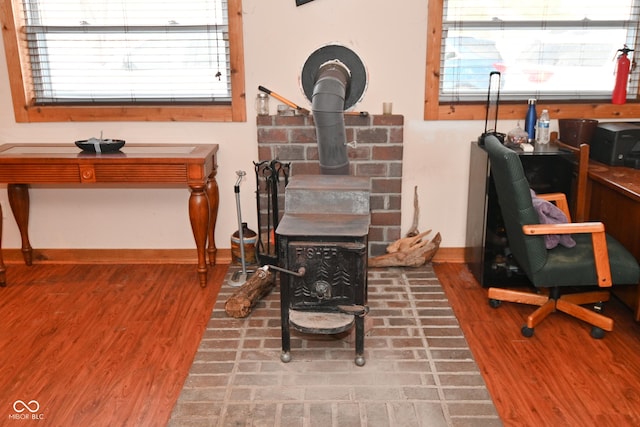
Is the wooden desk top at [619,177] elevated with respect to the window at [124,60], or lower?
lower

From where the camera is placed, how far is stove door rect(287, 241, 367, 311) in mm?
2742

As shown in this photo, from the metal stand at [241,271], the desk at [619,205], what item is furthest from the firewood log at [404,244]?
the desk at [619,205]

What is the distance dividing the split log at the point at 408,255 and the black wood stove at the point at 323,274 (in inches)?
40.8

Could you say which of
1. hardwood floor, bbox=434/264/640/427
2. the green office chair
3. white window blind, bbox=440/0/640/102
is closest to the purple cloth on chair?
the green office chair

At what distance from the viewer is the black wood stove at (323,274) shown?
2733 mm

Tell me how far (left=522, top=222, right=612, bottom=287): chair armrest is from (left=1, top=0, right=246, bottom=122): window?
1.98 m

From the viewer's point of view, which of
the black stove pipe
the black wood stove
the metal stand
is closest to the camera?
the black wood stove

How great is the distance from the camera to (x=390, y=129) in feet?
12.6

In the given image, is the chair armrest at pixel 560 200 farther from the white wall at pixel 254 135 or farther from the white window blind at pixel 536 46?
the white window blind at pixel 536 46

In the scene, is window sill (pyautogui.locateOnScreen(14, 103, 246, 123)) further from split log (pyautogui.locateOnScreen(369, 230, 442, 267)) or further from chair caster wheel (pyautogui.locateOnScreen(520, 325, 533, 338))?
chair caster wheel (pyautogui.locateOnScreen(520, 325, 533, 338))

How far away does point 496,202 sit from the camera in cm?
358

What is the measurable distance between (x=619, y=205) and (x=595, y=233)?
58cm

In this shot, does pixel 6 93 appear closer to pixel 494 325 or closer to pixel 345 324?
pixel 345 324

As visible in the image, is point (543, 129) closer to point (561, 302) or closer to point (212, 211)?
point (561, 302)
